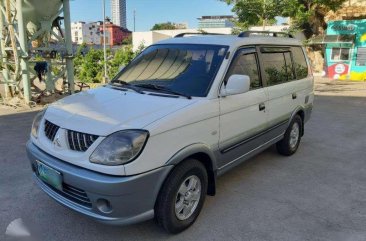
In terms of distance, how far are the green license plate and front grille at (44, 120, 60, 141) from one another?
27cm

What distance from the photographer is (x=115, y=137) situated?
257 cm

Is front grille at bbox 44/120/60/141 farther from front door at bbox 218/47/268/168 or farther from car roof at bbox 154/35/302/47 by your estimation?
car roof at bbox 154/35/302/47

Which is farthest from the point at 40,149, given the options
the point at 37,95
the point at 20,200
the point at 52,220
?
the point at 37,95

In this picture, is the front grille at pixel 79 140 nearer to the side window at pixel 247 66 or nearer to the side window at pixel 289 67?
the side window at pixel 247 66

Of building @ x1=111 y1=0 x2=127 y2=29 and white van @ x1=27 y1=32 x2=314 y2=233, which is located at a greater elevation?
building @ x1=111 y1=0 x2=127 y2=29

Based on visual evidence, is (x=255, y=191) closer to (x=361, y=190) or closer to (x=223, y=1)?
(x=361, y=190)

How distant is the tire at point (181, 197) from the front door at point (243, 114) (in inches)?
16.6

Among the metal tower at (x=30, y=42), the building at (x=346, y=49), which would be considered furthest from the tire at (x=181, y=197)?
the building at (x=346, y=49)

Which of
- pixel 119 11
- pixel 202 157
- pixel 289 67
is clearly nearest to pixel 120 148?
pixel 202 157

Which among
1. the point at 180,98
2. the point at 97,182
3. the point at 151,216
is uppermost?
the point at 180,98

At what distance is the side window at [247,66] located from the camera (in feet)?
11.8

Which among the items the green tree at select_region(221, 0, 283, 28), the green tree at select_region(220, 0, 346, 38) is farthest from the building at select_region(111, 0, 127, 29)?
the green tree at select_region(221, 0, 283, 28)

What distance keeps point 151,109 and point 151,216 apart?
0.93 m

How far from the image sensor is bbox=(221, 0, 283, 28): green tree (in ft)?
43.4
